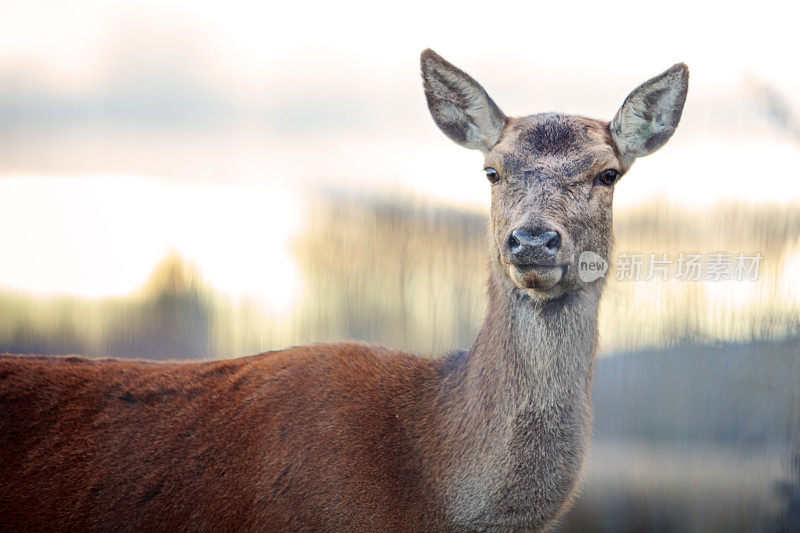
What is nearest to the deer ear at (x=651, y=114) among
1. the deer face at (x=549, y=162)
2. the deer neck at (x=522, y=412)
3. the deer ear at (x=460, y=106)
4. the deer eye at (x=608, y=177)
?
the deer face at (x=549, y=162)

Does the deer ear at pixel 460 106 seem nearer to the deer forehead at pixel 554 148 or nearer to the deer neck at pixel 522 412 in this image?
the deer forehead at pixel 554 148

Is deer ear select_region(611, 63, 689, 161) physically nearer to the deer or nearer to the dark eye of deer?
the deer

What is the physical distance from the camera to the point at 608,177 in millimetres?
3029

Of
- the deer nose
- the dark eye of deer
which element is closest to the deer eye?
the dark eye of deer

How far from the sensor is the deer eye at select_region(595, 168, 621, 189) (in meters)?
2.99

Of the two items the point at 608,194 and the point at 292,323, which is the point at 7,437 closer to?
the point at 292,323

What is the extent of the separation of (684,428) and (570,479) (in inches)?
73.4

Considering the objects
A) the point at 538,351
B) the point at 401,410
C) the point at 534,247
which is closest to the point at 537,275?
the point at 534,247

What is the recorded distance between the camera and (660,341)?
432 centimetres

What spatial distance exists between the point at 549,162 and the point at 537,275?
0.60m

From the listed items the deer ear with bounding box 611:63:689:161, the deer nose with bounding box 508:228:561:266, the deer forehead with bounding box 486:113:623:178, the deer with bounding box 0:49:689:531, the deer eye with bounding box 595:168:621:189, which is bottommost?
the deer with bounding box 0:49:689:531

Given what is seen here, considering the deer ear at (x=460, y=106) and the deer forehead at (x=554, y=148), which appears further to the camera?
the deer ear at (x=460, y=106)

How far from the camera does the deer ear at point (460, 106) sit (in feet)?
10.6

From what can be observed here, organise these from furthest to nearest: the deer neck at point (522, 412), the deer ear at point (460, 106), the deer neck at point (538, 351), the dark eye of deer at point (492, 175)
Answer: the deer ear at point (460, 106) < the dark eye of deer at point (492, 175) < the deer neck at point (538, 351) < the deer neck at point (522, 412)
